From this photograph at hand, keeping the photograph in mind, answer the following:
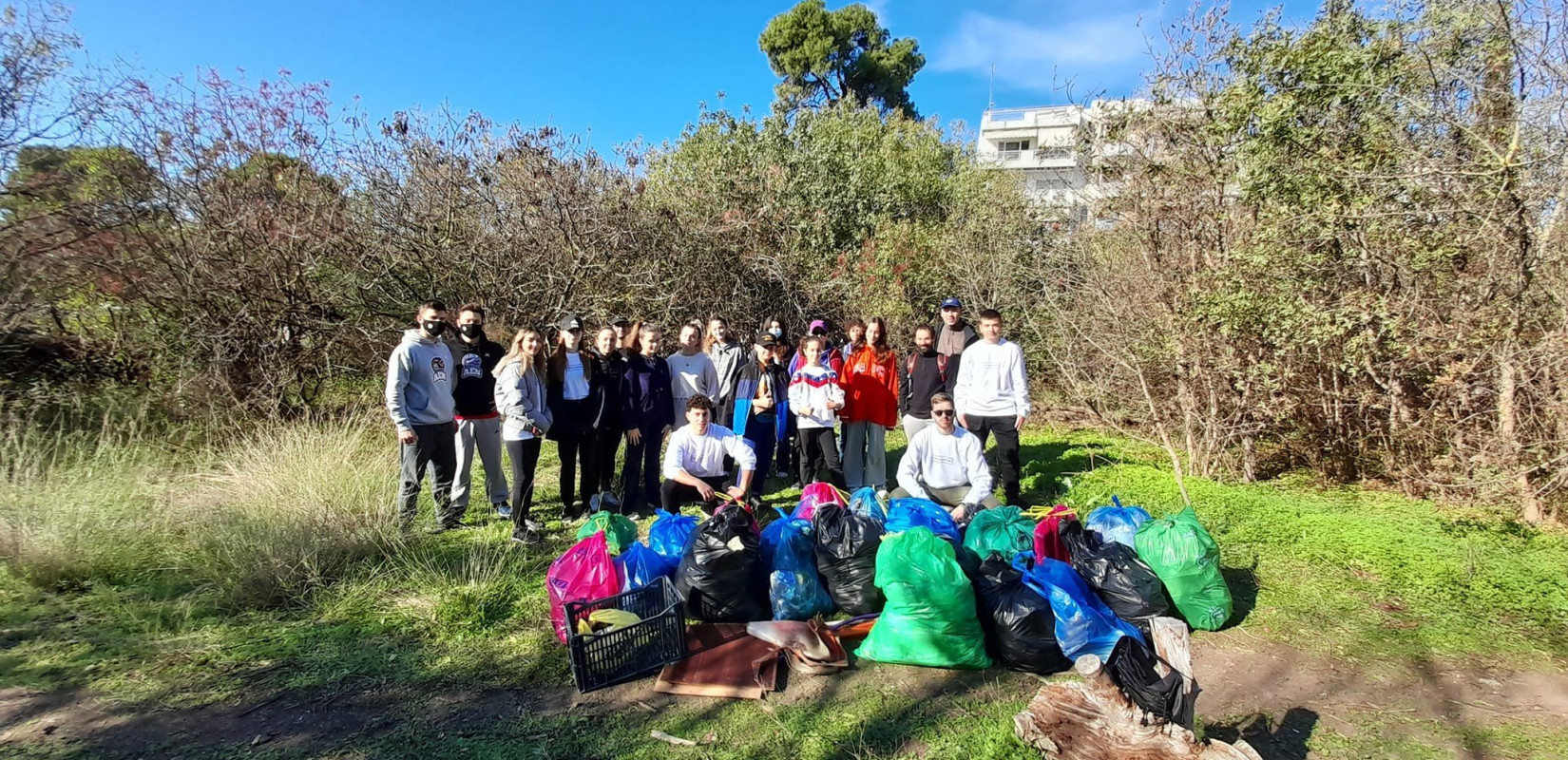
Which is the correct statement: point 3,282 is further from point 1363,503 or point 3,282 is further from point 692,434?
point 1363,503

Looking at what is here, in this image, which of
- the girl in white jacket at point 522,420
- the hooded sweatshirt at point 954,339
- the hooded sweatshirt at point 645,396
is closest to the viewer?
the girl in white jacket at point 522,420

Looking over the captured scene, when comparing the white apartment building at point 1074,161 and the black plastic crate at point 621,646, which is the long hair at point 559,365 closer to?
the black plastic crate at point 621,646

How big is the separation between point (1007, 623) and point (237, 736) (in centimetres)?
310

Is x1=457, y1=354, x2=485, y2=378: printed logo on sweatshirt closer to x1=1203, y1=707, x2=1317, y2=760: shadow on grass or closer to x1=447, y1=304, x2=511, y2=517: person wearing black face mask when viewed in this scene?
x1=447, y1=304, x2=511, y2=517: person wearing black face mask

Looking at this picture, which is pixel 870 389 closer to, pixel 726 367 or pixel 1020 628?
pixel 726 367

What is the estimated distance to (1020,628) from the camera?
10.4ft

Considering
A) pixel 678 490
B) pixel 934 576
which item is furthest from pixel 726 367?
pixel 934 576

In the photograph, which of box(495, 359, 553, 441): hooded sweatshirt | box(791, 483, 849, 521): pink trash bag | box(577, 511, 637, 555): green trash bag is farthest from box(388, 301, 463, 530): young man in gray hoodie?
box(791, 483, 849, 521): pink trash bag

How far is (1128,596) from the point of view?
351cm

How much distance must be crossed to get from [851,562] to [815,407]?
2277 mm

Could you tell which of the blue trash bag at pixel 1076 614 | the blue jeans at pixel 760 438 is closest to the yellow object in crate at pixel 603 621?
the blue trash bag at pixel 1076 614

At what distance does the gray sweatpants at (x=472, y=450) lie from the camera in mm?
5215

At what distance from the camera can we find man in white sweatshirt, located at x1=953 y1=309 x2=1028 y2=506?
17.7 feet

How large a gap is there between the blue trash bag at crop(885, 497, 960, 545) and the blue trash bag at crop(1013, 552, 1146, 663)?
539 millimetres
